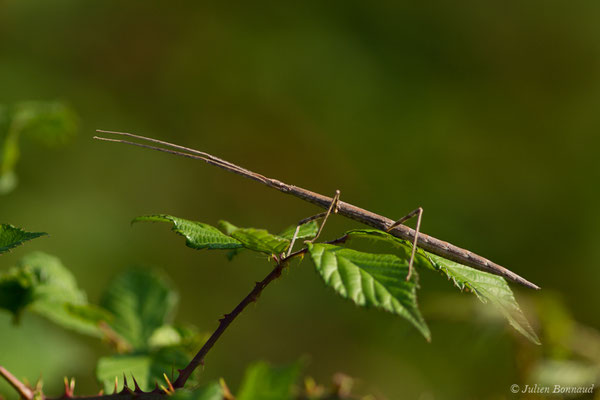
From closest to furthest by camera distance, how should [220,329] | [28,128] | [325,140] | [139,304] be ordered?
[220,329] → [139,304] → [28,128] → [325,140]

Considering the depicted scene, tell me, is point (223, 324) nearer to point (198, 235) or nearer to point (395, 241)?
point (198, 235)

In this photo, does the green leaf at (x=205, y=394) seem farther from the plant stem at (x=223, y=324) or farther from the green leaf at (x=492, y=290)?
the green leaf at (x=492, y=290)

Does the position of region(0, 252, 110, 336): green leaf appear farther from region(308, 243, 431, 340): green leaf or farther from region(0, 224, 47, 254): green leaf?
region(308, 243, 431, 340): green leaf

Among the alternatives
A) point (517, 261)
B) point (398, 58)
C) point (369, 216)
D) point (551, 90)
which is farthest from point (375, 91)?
point (369, 216)

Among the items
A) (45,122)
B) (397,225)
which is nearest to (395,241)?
(397,225)

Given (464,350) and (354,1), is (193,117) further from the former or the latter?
(464,350)

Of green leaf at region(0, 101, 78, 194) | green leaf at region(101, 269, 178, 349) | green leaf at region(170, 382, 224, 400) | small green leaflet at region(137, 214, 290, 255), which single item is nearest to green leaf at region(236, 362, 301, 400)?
green leaf at region(170, 382, 224, 400)
